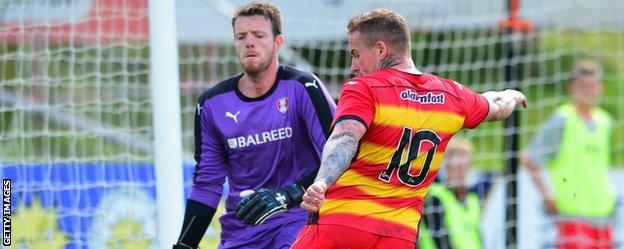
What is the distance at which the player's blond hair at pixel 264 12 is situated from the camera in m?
5.89

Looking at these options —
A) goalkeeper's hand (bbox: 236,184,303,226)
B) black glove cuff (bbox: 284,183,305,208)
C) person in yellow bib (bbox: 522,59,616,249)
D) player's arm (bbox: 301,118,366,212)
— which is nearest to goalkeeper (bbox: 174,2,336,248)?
black glove cuff (bbox: 284,183,305,208)

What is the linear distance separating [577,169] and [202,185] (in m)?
4.47

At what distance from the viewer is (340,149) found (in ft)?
15.5

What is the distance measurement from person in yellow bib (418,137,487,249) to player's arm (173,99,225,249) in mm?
3815

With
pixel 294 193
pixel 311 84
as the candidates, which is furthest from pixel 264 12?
pixel 294 193

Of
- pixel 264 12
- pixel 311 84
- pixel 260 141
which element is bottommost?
pixel 260 141

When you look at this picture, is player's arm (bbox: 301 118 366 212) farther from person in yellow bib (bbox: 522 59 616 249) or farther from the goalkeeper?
person in yellow bib (bbox: 522 59 616 249)

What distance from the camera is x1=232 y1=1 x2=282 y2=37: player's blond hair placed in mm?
5891

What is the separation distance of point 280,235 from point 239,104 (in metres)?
0.66

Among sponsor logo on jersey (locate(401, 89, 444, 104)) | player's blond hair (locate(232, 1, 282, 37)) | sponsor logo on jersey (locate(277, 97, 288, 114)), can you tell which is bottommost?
sponsor logo on jersey (locate(401, 89, 444, 104))

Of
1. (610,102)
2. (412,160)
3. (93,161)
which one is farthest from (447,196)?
(412,160)

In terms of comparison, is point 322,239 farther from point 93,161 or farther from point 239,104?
point 93,161

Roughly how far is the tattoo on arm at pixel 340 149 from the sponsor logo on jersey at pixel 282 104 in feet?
3.56

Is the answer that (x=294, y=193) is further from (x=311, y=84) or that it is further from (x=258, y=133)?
(x=311, y=84)
